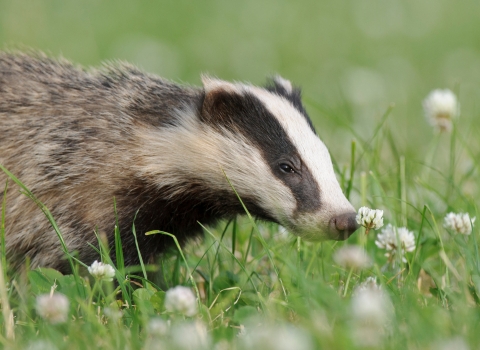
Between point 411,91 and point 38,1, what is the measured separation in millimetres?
5821

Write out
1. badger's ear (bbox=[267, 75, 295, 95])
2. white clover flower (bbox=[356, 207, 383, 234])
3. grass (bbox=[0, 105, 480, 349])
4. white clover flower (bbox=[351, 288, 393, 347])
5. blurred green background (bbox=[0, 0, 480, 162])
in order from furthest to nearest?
blurred green background (bbox=[0, 0, 480, 162]), badger's ear (bbox=[267, 75, 295, 95]), white clover flower (bbox=[356, 207, 383, 234]), grass (bbox=[0, 105, 480, 349]), white clover flower (bbox=[351, 288, 393, 347])

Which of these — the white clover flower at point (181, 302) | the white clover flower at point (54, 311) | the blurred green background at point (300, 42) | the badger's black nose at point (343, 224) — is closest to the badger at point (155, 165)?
the badger's black nose at point (343, 224)

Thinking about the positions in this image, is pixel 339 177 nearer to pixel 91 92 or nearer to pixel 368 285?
pixel 91 92

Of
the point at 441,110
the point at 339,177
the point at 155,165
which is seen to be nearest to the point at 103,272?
the point at 155,165

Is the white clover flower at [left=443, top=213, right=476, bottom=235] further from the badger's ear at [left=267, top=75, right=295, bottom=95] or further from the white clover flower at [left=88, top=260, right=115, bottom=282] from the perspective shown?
the white clover flower at [left=88, top=260, right=115, bottom=282]

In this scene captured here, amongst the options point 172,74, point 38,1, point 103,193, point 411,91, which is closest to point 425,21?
point 411,91

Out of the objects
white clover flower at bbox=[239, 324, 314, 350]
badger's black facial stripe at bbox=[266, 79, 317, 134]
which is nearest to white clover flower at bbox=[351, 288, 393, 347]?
white clover flower at bbox=[239, 324, 314, 350]

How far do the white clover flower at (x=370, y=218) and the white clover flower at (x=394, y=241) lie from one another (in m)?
0.27

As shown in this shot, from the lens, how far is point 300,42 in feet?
40.5

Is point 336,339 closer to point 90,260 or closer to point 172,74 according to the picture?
point 90,260

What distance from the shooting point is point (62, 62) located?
559cm

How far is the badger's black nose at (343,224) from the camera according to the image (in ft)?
13.8

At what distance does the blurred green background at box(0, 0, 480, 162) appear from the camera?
10367 millimetres

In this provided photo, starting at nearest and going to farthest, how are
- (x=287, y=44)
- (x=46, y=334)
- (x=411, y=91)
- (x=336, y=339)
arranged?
(x=336, y=339) → (x=46, y=334) → (x=411, y=91) → (x=287, y=44)
